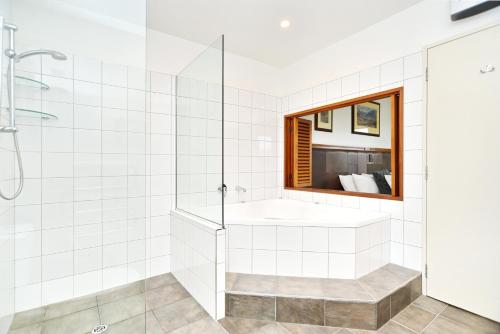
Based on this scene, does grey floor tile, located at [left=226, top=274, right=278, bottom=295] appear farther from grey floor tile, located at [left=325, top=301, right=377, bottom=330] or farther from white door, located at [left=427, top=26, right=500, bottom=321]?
white door, located at [left=427, top=26, right=500, bottom=321]

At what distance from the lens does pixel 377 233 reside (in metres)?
2.15

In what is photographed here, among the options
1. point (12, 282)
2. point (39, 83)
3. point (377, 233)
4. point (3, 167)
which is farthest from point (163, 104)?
point (377, 233)

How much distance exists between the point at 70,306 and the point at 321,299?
5.67 feet

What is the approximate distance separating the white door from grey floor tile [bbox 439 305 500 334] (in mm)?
39

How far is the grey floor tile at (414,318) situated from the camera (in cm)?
167

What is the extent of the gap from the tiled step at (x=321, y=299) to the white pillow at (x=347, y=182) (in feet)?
4.19

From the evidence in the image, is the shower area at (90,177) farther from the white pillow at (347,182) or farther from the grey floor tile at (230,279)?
the white pillow at (347,182)

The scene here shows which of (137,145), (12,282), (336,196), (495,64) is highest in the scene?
(495,64)

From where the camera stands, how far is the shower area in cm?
158

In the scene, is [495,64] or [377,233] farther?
[377,233]

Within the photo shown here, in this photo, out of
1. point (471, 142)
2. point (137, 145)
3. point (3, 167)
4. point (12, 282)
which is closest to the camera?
point (3, 167)

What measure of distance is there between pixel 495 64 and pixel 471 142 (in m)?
0.53

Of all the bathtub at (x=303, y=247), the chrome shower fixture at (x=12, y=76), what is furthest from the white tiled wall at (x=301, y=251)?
the chrome shower fixture at (x=12, y=76)

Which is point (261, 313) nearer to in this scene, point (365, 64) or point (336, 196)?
point (336, 196)
